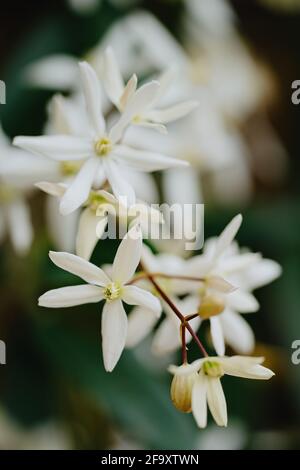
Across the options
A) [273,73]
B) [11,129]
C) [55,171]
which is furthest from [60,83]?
[273,73]

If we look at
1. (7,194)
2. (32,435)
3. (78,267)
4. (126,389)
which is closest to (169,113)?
(78,267)

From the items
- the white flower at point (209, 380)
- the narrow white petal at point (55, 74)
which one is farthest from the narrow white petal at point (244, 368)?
the narrow white petal at point (55, 74)

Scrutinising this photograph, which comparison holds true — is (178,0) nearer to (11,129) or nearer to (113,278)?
(11,129)

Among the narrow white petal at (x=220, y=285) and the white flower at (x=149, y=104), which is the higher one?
the white flower at (x=149, y=104)

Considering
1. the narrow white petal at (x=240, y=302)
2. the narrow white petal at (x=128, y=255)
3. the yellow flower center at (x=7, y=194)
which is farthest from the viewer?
the yellow flower center at (x=7, y=194)

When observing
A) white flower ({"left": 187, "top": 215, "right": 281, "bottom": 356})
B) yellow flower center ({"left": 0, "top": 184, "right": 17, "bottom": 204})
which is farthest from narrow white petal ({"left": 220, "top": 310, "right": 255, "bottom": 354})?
yellow flower center ({"left": 0, "top": 184, "right": 17, "bottom": 204})

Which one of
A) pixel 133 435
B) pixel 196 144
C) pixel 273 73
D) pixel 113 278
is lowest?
pixel 133 435

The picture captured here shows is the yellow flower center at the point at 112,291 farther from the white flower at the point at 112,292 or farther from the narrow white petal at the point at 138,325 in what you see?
the narrow white petal at the point at 138,325
